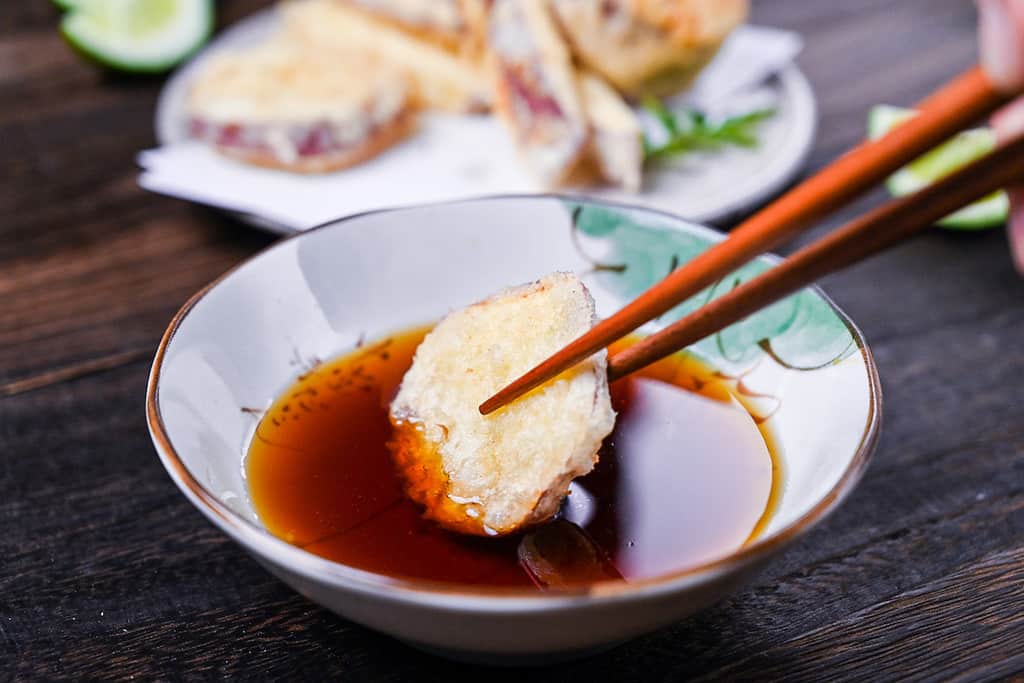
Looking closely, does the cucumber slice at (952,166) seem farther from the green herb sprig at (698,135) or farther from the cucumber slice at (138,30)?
the cucumber slice at (138,30)

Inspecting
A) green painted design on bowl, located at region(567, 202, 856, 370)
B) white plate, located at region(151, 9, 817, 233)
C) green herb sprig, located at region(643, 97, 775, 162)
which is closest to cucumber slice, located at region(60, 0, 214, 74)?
white plate, located at region(151, 9, 817, 233)

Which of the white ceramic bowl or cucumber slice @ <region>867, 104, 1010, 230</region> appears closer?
the white ceramic bowl

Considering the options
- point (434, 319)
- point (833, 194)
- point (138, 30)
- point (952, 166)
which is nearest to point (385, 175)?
point (434, 319)

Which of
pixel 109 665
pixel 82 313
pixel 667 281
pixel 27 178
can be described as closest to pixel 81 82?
pixel 27 178

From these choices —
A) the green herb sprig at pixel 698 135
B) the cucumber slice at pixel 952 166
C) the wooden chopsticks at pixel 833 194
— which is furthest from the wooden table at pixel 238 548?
the wooden chopsticks at pixel 833 194

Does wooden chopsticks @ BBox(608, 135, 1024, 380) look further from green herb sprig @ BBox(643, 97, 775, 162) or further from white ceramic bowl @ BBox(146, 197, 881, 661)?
green herb sprig @ BBox(643, 97, 775, 162)

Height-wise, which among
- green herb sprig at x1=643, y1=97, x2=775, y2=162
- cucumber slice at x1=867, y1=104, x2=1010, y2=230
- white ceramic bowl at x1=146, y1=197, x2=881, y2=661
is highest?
white ceramic bowl at x1=146, y1=197, x2=881, y2=661
